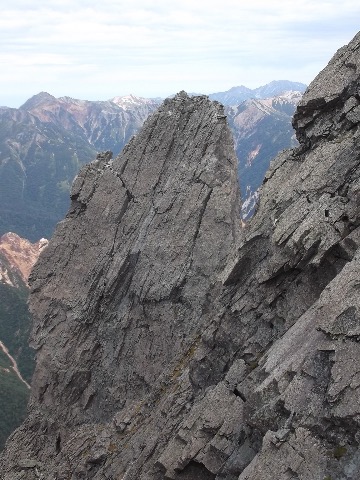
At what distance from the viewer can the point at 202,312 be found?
1893 inches

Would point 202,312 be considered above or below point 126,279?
below

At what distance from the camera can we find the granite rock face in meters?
24.3

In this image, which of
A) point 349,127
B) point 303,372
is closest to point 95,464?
point 303,372

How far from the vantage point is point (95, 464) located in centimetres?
4381

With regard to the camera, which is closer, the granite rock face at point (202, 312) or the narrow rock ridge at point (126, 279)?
the granite rock face at point (202, 312)

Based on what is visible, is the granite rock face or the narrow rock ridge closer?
the granite rock face

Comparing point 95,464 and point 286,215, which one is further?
point 95,464

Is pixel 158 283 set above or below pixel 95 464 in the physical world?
above

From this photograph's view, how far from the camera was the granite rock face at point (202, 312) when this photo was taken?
24.3 m

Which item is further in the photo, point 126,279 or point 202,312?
point 126,279

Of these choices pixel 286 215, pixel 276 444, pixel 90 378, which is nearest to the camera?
pixel 276 444

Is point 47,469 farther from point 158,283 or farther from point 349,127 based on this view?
point 349,127

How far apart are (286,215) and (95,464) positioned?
2942 cm

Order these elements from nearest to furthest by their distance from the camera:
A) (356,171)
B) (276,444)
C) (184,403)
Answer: (276,444)
(356,171)
(184,403)
